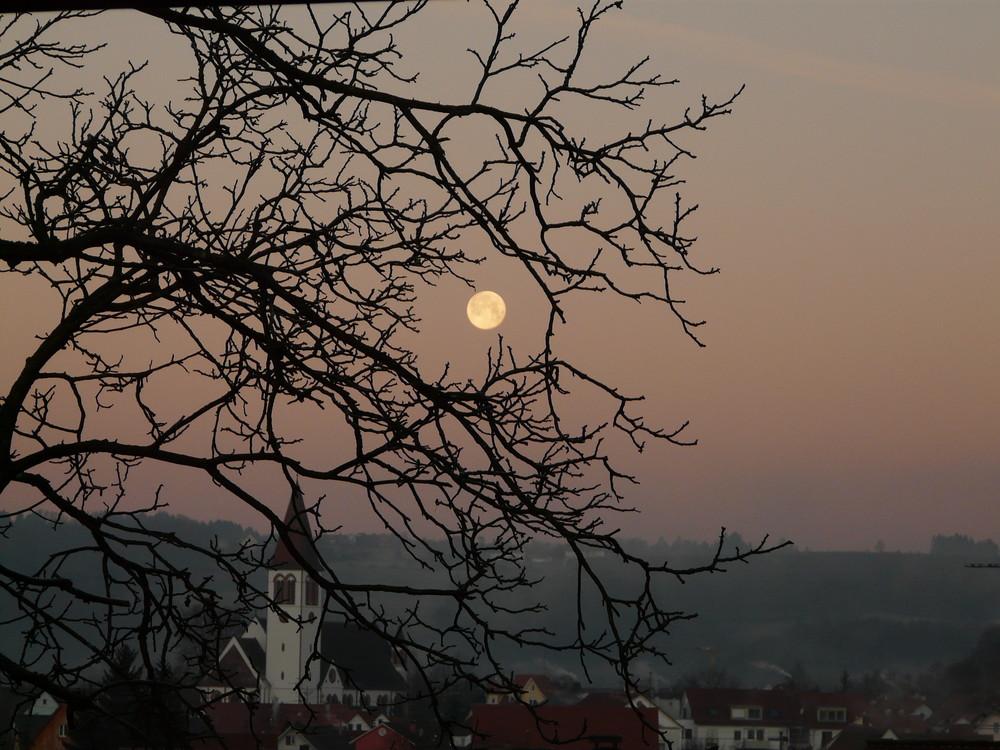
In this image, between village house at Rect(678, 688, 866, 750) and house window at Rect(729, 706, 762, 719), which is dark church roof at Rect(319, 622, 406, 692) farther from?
house window at Rect(729, 706, 762, 719)

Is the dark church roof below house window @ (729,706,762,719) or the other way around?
the other way around

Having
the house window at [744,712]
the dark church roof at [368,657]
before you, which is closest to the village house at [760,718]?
the house window at [744,712]

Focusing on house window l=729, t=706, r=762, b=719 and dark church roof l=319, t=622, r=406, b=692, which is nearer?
house window l=729, t=706, r=762, b=719

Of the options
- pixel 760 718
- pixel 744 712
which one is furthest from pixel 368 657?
pixel 760 718

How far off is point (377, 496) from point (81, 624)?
2.25 meters

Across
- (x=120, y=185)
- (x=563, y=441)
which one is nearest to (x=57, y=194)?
(x=120, y=185)

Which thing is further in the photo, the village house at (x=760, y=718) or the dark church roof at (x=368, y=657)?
the dark church roof at (x=368, y=657)

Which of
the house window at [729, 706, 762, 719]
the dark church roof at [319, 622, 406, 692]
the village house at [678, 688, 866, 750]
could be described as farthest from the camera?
the dark church roof at [319, 622, 406, 692]

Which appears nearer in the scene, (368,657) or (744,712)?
(744,712)

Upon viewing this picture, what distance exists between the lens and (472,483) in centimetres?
459

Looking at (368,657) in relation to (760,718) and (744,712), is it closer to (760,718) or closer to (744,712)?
(744,712)

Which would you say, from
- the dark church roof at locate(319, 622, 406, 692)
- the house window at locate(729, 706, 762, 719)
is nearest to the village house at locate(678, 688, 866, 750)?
the house window at locate(729, 706, 762, 719)

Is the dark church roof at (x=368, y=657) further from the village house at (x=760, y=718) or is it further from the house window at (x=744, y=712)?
the house window at (x=744, y=712)

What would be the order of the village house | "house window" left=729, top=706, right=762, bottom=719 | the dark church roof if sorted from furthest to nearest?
the dark church roof
"house window" left=729, top=706, right=762, bottom=719
the village house
